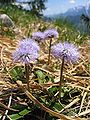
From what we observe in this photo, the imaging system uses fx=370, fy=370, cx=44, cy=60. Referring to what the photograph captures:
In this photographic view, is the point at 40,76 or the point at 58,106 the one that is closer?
the point at 58,106

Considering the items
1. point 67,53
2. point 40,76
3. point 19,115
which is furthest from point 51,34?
point 19,115

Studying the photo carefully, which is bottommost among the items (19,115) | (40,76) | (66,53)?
(19,115)

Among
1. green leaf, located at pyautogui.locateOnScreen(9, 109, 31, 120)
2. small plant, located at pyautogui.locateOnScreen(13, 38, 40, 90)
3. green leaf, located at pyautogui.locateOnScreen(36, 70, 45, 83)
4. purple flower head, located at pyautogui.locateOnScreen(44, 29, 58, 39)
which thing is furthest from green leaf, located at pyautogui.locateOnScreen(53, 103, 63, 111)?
purple flower head, located at pyautogui.locateOnScreen(44, 29, 58, 39)

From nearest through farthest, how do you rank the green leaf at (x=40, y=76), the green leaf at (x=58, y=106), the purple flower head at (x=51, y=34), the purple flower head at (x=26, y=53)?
the purple flower head at (x=26, y=53), the green leaf at (x=58, y=106), the green leaf at (x=40, y=76), the purple flower head at (x=51, y=34)

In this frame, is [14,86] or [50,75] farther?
[50,75]

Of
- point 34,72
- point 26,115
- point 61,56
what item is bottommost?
point 26,115

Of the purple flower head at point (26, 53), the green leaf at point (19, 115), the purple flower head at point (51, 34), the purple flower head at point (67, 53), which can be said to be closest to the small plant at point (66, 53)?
the purple flower head at point (67, 53)

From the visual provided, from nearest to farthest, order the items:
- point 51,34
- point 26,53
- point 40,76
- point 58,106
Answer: point 26,53, point 58,106, point 40,76, point 51,34

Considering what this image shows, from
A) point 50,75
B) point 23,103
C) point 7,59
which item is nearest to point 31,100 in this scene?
point 23,103

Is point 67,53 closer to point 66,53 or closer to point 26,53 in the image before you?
point 66,53

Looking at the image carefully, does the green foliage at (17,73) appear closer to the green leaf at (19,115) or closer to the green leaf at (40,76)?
the green leaf at (40,76)

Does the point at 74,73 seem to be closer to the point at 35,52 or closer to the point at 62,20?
the point at 35,52
